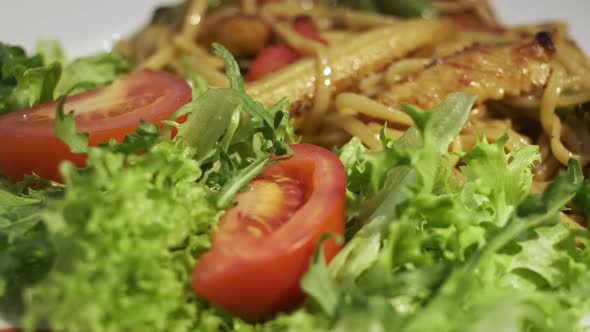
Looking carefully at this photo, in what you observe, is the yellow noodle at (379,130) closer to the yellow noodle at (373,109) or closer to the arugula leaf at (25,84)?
the yellow noodle at (373,109)

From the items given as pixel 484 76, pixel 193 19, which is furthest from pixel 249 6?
pixel 484 76

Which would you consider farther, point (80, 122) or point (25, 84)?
point (25, 84)

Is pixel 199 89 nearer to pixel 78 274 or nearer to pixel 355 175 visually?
pixel 355 175

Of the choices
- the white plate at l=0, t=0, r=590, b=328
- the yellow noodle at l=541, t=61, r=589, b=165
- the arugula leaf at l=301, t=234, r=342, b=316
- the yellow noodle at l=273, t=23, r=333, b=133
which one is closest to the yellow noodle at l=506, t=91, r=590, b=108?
the yellow noodle at l=541, t=61, r=589, b=165

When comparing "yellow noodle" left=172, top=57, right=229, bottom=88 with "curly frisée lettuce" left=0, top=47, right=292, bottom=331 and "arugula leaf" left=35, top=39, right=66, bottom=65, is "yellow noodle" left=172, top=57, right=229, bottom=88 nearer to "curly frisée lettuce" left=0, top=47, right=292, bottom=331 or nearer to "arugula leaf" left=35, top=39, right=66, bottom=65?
"arugula leaf" left=35, top=39, right=66, bottom=65

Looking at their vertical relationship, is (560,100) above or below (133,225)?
below

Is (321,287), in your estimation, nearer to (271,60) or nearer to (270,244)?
(270,244)
